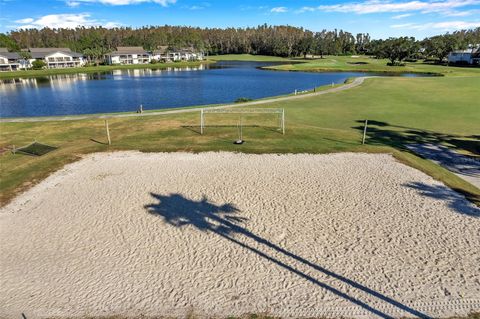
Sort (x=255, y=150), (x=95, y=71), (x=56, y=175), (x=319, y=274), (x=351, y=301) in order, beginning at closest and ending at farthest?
(x=351, y=301), (x=319, y=274), (x=56, y=175), (x=255, y=150), (x=95, y=71)

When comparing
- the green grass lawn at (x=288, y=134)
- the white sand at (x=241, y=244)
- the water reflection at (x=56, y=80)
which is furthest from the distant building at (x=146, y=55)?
the white sand at (x=241, y=244)

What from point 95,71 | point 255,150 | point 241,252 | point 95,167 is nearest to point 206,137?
point 255,150

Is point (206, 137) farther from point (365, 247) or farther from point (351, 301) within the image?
point (351, 301)

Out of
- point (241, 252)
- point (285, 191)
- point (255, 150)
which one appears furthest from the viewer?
point (255, 150)

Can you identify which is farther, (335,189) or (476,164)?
(476,164)

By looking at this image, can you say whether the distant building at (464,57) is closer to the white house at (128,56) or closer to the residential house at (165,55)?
the residential house at (165,55)

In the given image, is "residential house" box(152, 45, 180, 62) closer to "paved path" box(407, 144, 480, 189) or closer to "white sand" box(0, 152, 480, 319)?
"paved path" box(407, 144, 480, 189)

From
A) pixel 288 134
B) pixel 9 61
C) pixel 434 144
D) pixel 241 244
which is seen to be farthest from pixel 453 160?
pixel 9 61
